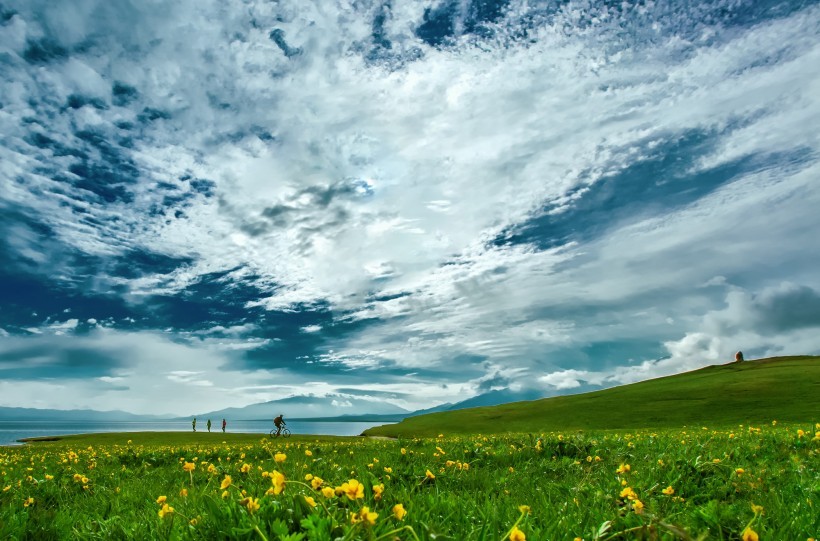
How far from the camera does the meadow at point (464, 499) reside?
307 cm

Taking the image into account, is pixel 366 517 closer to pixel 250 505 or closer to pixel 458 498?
pixel 250 505

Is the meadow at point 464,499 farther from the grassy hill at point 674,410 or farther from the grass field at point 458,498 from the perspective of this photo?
the grassy hill at point 674,410

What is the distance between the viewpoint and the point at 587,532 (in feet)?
11.0

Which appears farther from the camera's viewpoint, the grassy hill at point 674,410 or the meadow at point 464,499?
the grassy hill at point 674,410

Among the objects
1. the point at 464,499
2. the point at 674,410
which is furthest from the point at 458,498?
the point at 674,410

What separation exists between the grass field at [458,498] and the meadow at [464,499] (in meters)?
0.02

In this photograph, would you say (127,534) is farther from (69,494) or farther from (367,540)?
(69,494)

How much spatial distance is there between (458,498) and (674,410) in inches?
3433

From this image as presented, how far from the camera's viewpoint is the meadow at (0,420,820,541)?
121 inches

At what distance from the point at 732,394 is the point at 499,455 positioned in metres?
95.1

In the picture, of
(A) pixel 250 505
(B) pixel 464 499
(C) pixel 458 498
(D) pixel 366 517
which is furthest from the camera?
(B) pixel 464 499

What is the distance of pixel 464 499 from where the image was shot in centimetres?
512

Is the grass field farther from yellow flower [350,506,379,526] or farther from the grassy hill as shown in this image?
the grassy hill

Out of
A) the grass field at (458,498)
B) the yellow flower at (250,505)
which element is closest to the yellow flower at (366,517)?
the grass field at (458,498)
